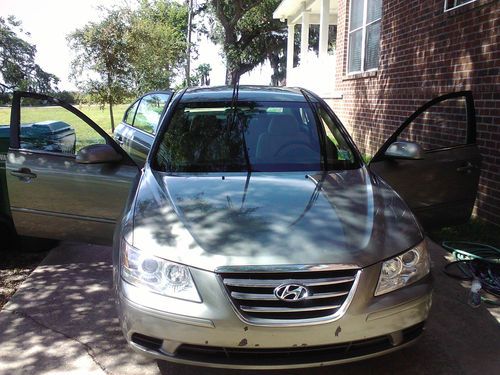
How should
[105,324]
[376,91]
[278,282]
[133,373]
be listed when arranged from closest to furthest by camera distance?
[278,282] → [133,373] → [105,324] → [376,91]

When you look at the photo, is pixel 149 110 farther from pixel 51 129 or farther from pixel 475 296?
pixel 475 296

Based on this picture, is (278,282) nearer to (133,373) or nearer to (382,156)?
(133,373)

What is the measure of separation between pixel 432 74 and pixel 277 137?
4091 mm

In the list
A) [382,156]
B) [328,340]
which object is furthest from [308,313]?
[382,156]

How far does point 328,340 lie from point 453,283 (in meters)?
2.21

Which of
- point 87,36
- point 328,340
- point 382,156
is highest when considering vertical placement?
point 87,36

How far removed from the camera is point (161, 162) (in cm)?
358

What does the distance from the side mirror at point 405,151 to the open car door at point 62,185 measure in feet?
6.72

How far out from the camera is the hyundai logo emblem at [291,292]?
2.38 metres

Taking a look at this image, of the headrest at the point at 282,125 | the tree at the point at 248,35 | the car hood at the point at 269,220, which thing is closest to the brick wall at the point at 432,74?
the headrest at the point at 282,125

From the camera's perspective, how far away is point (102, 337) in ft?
11.0

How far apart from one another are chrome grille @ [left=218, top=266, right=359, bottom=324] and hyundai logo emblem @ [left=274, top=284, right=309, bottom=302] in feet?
0.04

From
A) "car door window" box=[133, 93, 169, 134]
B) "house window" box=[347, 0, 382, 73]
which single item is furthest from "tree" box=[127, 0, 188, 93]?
"car door window" box=[133, 93, 169, 134]

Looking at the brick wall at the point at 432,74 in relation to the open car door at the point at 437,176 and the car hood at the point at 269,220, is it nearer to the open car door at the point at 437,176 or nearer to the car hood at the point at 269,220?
the open car door at the point at 437,176
